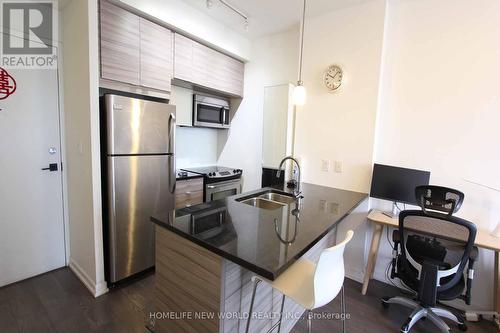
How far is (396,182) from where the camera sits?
229 cm

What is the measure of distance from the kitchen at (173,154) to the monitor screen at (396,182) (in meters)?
0.12

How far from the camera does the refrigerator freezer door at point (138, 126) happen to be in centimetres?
206

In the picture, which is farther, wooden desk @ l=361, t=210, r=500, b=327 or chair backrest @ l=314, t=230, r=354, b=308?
wooden desk @ l=361, t=210, r=500, b=327

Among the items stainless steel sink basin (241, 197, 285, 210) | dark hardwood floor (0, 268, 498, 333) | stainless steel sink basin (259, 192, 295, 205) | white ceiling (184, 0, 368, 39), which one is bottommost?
dark hardwood floor (0, 268, 498, 333)

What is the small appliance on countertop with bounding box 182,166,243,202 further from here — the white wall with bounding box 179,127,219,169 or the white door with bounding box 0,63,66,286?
the white door with bounding box 0,63,66,286

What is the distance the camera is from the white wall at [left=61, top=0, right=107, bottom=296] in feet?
6.48

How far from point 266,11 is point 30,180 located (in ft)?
9.81

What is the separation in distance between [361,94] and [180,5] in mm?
2075

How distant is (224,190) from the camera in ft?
10.9

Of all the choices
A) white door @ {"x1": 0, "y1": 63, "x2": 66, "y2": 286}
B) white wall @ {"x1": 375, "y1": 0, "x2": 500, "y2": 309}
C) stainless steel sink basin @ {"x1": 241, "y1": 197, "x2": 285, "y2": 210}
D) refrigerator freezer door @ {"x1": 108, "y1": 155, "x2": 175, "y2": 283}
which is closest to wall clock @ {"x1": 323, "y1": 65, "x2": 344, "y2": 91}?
white wall @ {"x1": 375, "y1": 0, "x2": 500, "y2": 309}

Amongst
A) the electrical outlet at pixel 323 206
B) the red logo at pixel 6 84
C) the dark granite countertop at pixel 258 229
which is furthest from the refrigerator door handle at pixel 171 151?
the electrical outlet at pixel 323 206

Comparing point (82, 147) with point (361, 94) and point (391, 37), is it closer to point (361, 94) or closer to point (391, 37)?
point (361, 94)

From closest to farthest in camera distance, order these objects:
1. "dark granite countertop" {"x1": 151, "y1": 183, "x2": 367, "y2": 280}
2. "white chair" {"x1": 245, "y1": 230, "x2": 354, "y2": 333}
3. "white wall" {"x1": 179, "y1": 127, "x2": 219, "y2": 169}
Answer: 1. "dark granite countertop" {"x1": 151, "y1": 183, "x2": 367, "y2": 280}
2. "white chair" {"x1": 245, "y1": 230, "x2": 354, "y2": 333}
3. "white wall" {"x1": 179, "y1": 127, "x2": 219, "y2": 169}

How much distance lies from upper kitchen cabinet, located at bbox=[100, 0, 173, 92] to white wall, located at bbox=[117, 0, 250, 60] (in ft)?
0.36
